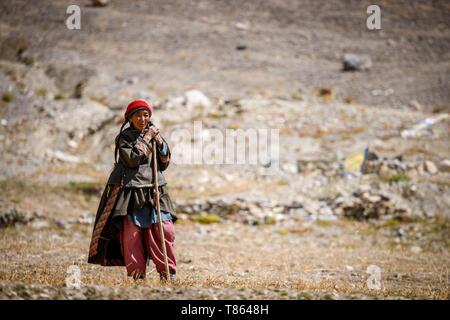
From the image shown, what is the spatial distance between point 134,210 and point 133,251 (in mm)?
370

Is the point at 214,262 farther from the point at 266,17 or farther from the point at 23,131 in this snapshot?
the point at 266,17

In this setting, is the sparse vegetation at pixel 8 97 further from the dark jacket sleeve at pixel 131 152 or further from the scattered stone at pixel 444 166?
the dark jacket sleeve at pixel 131 152

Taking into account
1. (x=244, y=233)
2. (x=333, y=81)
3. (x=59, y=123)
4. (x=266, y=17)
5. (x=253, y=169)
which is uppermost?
(x=266, y=17)

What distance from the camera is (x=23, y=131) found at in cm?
1856

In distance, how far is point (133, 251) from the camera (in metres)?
5.23

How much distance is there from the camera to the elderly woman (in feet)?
17.1

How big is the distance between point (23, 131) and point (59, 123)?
1.26 metres

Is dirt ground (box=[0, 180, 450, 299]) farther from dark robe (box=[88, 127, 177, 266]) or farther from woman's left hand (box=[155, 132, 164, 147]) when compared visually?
woman's left hand (box=[155, 132, 164, 147])

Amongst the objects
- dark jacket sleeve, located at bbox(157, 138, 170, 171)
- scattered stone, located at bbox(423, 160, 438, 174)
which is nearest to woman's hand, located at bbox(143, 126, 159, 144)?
dark jacket sleeve, located at bbox(157, 138, 170, 171)

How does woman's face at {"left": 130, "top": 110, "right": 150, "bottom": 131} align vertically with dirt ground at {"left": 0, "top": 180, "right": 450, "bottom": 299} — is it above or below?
above

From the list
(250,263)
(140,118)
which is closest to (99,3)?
(250,263)

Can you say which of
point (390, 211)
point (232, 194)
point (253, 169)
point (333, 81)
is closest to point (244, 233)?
point (232, 194)
